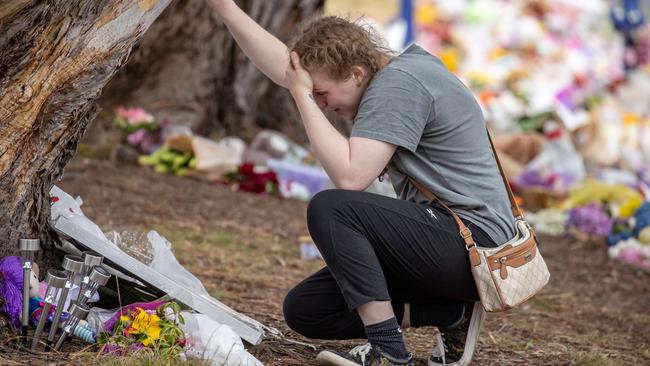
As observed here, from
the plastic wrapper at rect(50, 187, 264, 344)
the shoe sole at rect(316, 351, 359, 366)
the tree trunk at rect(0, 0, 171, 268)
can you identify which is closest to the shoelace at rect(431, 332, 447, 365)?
the shoe sole at rect(316, 351, 359, 366)

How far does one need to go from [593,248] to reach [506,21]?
8561 mm

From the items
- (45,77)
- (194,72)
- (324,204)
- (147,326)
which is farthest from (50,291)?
(194,72)

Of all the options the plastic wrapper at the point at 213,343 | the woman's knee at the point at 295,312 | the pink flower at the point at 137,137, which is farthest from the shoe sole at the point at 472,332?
the pink flower at the point at 137,137

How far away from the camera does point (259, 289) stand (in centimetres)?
432

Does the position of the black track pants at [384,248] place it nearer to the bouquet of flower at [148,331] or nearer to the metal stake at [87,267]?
the bouquet of flower at [148,331]

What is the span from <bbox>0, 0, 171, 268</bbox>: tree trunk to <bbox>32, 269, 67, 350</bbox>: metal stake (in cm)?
33

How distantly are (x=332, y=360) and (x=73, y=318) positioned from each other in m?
0.79

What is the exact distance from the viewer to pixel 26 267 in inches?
107

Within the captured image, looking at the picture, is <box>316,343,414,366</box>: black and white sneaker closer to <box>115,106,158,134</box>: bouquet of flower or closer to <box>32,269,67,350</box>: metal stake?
<box>32,269,67,350</box>: metal stake

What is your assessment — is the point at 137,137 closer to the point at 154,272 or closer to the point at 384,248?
the point at 154,272

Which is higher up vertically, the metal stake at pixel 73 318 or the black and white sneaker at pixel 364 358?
the metal stake at pixel 73 318

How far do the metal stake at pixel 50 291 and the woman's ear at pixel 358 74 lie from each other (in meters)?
1.06

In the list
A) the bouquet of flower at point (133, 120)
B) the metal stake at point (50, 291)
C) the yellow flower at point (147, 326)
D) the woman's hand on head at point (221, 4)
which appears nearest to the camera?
the metal stake at point (50, 291)

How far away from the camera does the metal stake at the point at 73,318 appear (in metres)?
2.72
